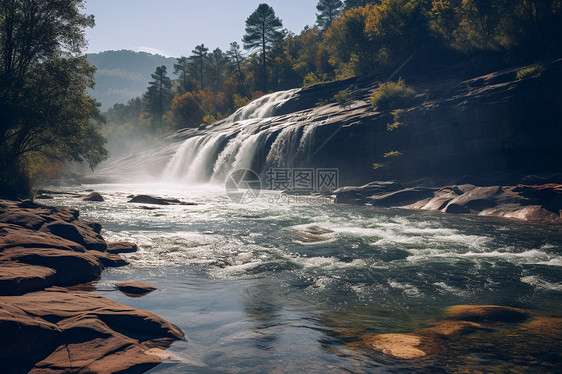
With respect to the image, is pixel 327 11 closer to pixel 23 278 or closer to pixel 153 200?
pixel 153 200

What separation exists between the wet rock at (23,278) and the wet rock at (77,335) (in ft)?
1.45

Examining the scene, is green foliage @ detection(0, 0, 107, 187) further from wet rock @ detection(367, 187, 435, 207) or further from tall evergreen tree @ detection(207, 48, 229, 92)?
tall evergreen tree @ detection(207, 48, 229, 92)

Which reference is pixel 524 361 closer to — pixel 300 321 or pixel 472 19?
pixel 300 321

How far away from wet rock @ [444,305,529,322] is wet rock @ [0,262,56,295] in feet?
26.5

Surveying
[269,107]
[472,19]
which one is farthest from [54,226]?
[472,19]

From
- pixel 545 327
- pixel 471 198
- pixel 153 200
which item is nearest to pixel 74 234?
pixel 545 327

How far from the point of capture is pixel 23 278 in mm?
7098

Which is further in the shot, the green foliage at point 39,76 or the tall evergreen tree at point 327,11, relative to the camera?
the tall evergreen tree at point 327,11

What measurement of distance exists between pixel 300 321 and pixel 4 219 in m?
9.72

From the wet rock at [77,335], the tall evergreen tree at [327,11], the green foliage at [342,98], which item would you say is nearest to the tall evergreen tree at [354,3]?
the tall evergreen tree at [327,11]

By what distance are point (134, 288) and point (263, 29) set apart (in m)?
83.2

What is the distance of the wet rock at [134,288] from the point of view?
29.2ft

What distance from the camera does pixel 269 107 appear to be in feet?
174

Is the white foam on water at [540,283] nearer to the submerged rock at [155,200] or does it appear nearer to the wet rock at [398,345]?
the wet rock at [398,345]
